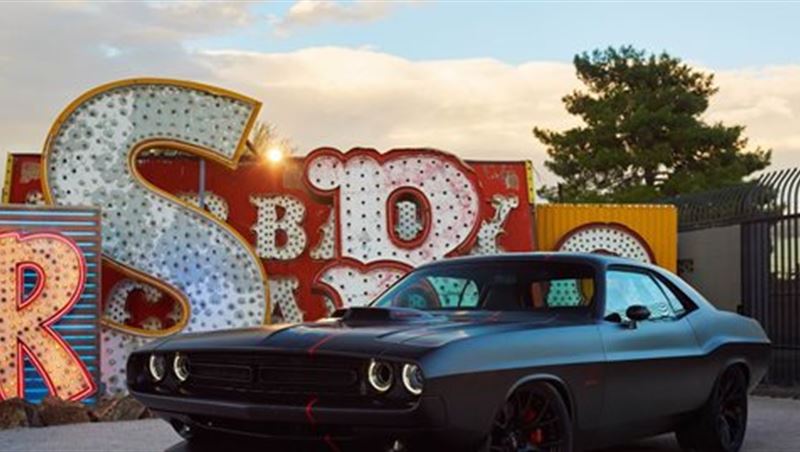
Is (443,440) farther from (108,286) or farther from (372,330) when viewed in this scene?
(108,286)

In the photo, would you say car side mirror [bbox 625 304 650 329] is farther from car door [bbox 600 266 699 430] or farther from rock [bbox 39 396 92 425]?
rock [bbox 39 396 92 425]

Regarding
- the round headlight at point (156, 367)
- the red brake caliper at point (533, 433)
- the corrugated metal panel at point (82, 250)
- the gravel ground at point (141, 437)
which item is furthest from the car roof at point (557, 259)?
the corrugated metal panel at point (82, 250)

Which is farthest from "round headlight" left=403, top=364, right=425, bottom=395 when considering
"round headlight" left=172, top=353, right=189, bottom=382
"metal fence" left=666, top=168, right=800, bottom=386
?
"metal fence" left=666, top=168, right=800, bottom=386

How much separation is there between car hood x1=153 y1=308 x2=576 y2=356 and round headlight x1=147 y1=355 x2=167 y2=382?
0.20 feet

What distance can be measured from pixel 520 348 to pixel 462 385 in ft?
1.98

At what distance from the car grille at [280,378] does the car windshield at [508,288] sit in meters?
1.59

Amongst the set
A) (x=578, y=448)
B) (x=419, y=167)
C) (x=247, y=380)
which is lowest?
(x=578, y=448)

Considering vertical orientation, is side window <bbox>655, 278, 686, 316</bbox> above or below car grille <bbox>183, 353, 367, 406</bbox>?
above

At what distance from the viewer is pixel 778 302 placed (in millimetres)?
14438

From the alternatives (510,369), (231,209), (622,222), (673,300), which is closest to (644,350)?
(673,300)

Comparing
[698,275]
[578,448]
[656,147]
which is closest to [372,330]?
[578,448]

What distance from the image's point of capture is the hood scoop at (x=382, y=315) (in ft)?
19.9

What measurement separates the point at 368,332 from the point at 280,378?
48 centimetres

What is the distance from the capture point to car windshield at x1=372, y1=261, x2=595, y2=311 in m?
6.64
